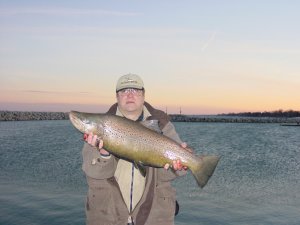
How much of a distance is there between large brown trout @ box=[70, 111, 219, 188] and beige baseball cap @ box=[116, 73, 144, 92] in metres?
0.52

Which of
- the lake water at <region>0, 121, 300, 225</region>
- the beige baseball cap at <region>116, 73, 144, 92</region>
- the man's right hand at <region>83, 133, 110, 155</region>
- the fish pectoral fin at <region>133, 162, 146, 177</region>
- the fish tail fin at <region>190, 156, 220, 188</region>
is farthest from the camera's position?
the lake water at <region>0, 121, 300, 225</region>

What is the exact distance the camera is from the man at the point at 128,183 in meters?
5.60

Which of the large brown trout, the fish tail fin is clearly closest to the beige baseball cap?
the large brown trout

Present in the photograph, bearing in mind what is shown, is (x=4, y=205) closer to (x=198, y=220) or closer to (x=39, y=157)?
(x=198, y=220)

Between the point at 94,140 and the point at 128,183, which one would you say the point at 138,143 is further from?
the point at 128,183

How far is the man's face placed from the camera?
5625mm

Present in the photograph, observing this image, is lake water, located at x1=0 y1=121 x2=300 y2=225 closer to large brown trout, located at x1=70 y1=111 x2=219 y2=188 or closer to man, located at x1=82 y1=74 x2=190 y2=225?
man, located at x1=82 y1=74 x2=190 y2=225

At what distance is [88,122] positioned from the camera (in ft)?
17.2

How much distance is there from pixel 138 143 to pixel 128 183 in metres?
0.74

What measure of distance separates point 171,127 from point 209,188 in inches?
665

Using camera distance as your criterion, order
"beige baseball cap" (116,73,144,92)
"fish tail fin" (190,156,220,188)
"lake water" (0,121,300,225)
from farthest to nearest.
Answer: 1. "lake water" (0,121,300,225)
2. "beige baseball cap" (116,73,144,92)
3. "fish tail fin" (190,156,220,188)

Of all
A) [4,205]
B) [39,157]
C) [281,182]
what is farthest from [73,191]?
[39,157]

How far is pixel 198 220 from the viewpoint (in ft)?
49.7

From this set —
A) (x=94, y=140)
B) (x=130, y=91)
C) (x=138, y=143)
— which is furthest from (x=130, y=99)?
(x=94, y=140)
